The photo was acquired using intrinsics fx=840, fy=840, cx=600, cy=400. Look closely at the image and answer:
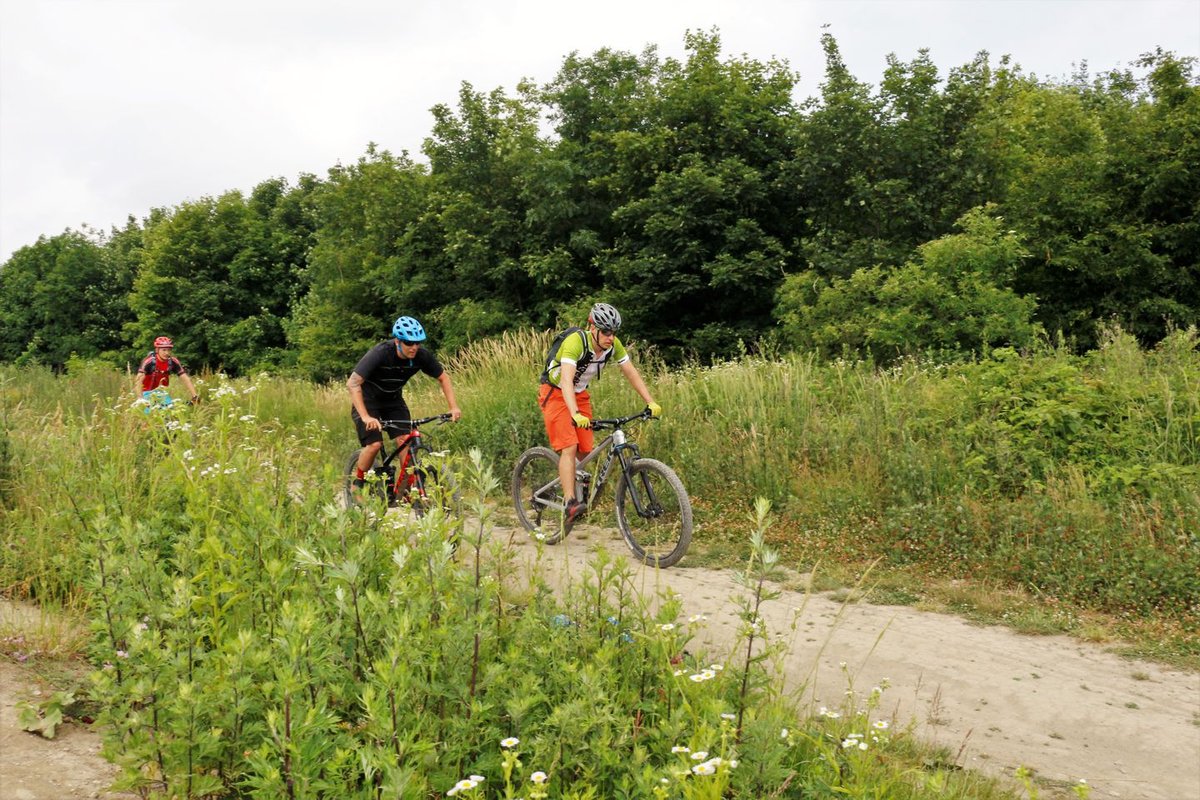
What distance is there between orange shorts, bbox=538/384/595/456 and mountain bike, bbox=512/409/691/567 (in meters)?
0.16

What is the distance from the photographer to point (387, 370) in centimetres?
814

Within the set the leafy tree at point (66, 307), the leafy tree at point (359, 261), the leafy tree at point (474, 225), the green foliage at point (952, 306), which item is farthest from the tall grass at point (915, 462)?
the leafy tree at point (66, 307)

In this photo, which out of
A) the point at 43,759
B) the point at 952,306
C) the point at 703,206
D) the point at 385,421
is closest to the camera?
the point at 43,759

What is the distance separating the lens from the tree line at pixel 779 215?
18.4 m

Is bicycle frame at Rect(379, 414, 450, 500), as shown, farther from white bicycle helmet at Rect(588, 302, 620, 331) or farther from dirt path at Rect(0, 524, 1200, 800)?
dirt path at Rect(0, 524, 1200, 800)

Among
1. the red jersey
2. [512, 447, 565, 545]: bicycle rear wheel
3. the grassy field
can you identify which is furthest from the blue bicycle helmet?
the red jersey

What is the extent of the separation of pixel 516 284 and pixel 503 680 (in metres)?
29.2

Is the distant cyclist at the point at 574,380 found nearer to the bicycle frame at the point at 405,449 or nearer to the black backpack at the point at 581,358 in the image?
the black backpack at the point at 581,358

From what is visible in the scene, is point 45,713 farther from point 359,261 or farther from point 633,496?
point 359,261

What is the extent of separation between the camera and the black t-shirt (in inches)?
315

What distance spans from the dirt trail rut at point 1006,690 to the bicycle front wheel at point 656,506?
2.64ft

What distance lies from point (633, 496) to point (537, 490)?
4.39 feet

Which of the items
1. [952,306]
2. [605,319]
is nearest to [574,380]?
[605,319]

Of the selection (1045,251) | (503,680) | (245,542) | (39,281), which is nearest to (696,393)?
(245,542)
